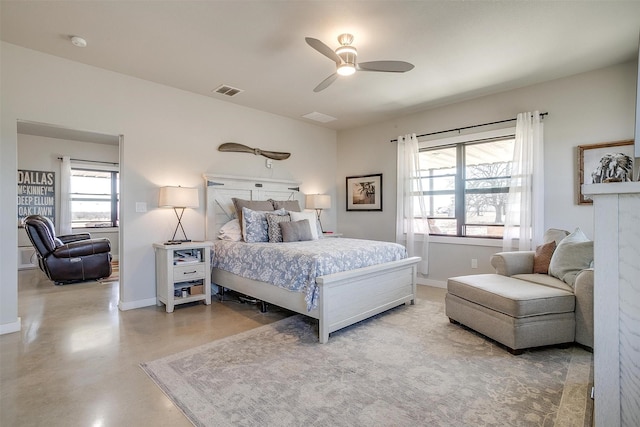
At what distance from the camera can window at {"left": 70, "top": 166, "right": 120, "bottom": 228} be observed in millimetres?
6805

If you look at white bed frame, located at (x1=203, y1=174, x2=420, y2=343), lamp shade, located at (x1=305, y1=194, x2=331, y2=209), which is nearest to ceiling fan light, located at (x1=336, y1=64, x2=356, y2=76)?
white bed frame, located at (x1=203, y1=174, x2=420, y2=343)

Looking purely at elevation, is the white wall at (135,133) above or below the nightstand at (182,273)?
above

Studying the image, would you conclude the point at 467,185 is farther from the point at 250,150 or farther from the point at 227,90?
the point at 227,90

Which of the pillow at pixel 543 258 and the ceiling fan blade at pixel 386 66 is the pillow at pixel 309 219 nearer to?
the ceiling fan blade at pixel 386 66

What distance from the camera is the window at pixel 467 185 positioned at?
423 centimetres

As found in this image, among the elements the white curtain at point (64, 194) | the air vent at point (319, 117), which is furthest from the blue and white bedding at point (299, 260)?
the white curtain at point (64, 194)

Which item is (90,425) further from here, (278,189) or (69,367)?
(278,189)

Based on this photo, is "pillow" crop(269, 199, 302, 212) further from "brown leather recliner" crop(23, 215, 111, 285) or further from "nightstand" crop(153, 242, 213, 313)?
"brown leather recliner" crop(23, 215, 111, 285)

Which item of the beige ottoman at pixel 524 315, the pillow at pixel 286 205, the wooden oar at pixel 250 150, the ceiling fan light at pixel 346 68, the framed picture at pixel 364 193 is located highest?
the ceiling fan light at pixel 346 68

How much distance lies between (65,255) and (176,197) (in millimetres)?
2506

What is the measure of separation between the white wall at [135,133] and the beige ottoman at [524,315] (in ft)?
11.6

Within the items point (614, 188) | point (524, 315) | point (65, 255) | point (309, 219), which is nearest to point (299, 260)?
point (309, 219)

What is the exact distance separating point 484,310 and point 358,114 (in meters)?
3.49

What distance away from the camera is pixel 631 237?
2.72 feet
